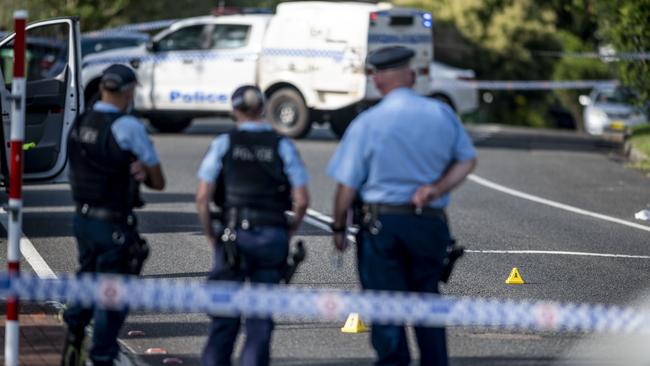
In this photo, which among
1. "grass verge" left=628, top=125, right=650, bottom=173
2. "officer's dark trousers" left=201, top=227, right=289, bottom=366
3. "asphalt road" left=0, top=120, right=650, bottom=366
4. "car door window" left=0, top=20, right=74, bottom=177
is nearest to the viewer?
"officer's dark trousers" left=201, top=227, right=289, bottom=366

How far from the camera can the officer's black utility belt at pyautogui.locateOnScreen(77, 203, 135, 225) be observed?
23.2 ft

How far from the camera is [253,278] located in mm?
6594

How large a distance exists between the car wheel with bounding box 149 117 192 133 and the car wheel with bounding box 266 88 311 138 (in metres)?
2.35

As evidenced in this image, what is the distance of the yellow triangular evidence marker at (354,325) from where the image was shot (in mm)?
8695

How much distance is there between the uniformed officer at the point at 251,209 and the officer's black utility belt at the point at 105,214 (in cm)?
64

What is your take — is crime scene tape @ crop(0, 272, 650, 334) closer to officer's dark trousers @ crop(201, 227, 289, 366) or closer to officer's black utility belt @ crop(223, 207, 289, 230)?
officer's dark trousers @ crop(201, 227, 289, 366)

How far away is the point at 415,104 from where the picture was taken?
21.6 ft

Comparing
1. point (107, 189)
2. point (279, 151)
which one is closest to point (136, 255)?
point (107, 189)

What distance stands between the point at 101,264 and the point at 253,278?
0.92 m

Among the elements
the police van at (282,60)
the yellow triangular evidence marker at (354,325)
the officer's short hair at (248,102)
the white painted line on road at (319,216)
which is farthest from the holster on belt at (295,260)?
the police van at (282,60)

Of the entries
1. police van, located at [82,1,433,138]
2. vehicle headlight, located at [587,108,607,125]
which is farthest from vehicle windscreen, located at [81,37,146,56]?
vehicle headlight, located at [587,108,607,125]

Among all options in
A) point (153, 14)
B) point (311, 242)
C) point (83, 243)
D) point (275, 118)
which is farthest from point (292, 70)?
point (83, 243)

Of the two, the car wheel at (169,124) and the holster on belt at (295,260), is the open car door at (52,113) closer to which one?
the holster on belt at (295,260)

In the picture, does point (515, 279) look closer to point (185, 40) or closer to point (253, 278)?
point (253, 278)
